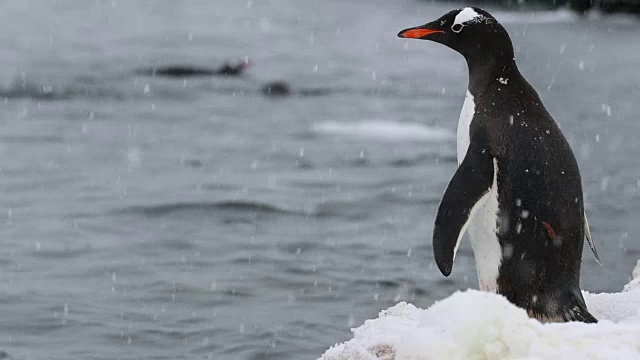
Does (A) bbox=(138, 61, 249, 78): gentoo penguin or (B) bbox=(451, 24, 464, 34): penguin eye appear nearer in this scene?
(B) bbox=(451, 24, 464, 34): penguin eye

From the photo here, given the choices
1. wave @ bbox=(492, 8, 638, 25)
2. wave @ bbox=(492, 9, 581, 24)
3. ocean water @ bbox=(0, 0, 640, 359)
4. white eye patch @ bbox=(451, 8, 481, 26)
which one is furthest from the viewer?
wave @ bbox=(492, 9, 581, 24)

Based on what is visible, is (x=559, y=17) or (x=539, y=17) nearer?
(x=559, y=17)

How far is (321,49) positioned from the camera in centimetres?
2394

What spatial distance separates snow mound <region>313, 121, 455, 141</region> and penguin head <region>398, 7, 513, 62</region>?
803cm

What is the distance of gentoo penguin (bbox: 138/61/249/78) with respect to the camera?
61.5 feet

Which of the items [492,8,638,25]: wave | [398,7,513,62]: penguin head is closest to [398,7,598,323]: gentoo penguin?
[398,7,513,62]: penguin head

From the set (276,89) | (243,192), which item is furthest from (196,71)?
(243,192)

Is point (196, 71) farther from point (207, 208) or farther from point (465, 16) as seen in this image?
point (465, 16)

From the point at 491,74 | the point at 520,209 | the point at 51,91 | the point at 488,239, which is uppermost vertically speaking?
the point at 491,74

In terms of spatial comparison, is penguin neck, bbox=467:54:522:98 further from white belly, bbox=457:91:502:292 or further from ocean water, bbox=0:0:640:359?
ocean water, bbox=0:0:640:359

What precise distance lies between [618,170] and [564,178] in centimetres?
677

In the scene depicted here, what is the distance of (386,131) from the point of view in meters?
13.0

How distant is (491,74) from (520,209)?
510mm

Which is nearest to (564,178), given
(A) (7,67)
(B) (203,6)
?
(A) (7,67)
